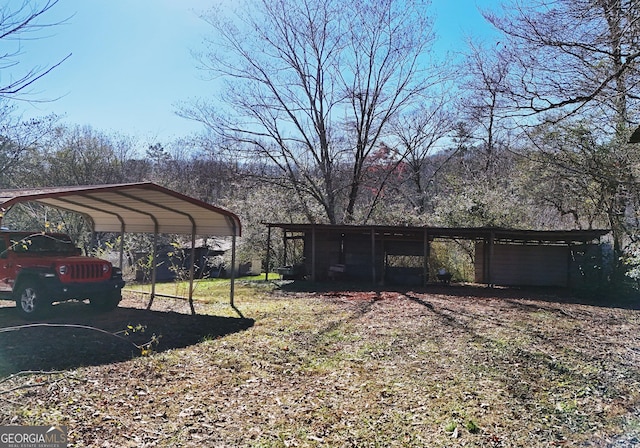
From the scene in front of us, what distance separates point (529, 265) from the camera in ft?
50.5

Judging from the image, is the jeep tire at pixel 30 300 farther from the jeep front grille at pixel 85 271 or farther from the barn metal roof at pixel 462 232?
the barn metal roof at pixel 462 232

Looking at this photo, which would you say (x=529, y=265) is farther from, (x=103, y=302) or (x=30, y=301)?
(x=30, y=301)

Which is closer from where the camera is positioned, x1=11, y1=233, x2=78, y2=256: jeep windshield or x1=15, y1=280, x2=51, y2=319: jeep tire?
x1=15, y1=280, x2=51, y2=319: jeep tire

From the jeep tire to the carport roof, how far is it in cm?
162

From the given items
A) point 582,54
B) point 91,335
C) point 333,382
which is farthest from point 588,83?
point 91,335

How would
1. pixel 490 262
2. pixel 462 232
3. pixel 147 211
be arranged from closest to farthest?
pixel 147 211 → pixel 462 232 → pixel 490 262

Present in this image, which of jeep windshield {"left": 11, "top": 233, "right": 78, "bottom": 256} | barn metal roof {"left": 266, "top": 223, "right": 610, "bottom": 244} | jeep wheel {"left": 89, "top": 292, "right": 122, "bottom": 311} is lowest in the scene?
jeep wheel {"left": 89, "top": 292, "right": 122, "bottom": 311}

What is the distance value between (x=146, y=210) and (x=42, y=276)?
113 inches

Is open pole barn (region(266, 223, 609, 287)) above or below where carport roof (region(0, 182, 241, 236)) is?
below

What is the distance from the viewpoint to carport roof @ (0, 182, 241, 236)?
26.5 ft

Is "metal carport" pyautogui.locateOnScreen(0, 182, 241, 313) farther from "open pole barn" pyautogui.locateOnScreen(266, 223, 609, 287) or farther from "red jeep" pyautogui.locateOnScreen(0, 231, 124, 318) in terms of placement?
"open pole barn" pyautogui.locateOnScreen(266, 223, 609, 287)

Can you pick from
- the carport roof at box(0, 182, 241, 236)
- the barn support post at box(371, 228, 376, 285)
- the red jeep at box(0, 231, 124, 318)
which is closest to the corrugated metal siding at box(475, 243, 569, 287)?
the barn support post at box(371, 228, 376, 285)

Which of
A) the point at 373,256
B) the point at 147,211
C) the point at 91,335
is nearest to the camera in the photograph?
the point at 91,335

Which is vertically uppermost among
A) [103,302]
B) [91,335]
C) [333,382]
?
[103,302]
